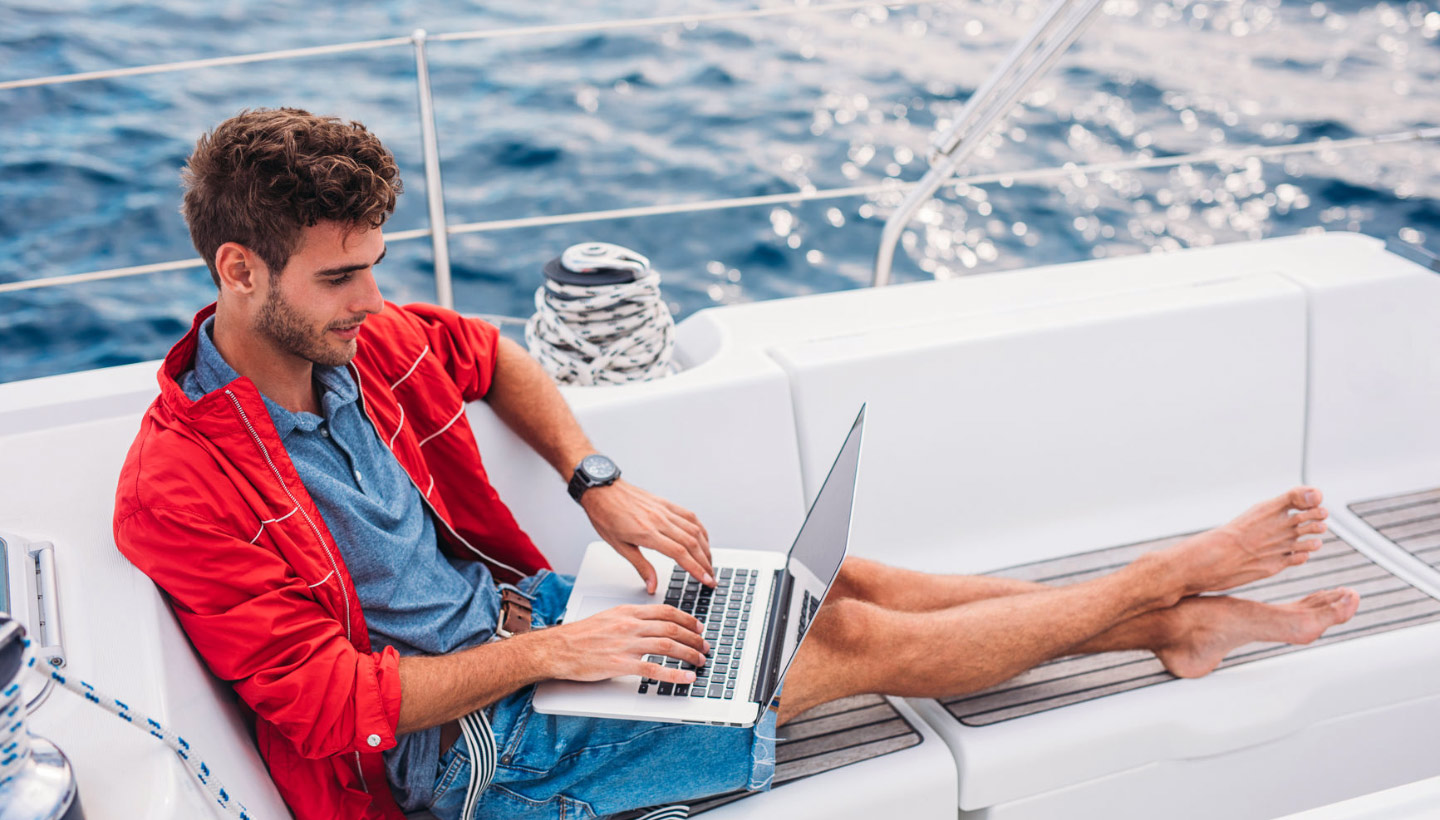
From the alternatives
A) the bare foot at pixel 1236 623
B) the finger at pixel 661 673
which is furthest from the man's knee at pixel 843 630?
the bare foot at pixel 1236 623

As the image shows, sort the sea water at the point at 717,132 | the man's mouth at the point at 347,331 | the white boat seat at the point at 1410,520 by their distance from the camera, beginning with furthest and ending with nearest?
the sea water at the point at 717,132
the white boat seat at the point at 1410,520
the man's mouth at the point at 347,331

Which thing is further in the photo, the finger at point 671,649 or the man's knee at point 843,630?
the man's knee at point 843,630

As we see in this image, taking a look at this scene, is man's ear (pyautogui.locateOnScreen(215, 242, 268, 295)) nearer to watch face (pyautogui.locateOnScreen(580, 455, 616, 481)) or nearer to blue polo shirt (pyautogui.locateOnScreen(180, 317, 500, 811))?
blue polo shirt (pyautogui.locateOnScreen(180, 317, 500, 811))

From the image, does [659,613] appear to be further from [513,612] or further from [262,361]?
[262,361]

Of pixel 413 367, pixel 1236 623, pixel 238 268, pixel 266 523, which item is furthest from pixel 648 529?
pixel 1236 623

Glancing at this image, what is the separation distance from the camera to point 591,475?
1.67 meters

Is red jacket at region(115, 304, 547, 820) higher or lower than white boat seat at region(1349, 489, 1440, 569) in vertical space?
higher

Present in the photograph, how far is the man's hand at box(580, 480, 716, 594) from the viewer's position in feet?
5.20

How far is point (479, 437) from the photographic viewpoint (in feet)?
5.96

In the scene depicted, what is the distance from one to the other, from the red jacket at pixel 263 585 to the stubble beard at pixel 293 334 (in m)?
0.06

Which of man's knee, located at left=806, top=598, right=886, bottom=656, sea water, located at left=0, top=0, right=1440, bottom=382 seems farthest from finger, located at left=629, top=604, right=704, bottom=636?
sea water, located at left=0, top=0, right=1440, bottom=382

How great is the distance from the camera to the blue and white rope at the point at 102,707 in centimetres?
90

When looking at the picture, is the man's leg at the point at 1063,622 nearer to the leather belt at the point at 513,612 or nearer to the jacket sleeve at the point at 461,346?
the leather belt at the point at 513,612

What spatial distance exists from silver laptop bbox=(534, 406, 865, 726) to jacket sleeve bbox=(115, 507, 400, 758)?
213mm
